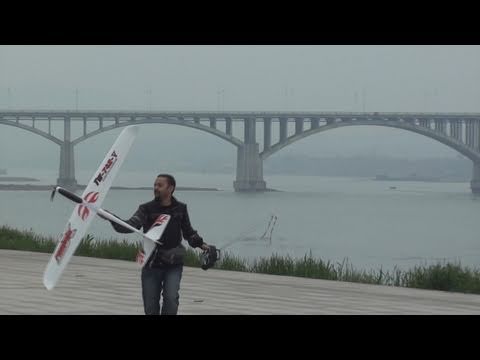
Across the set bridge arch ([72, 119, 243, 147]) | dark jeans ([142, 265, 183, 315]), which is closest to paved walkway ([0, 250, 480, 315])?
dark jeans ([142, 265, 183, 315])

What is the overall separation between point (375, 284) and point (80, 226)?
743 cm

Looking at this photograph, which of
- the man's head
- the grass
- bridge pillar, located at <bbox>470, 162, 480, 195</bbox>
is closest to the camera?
the man's head

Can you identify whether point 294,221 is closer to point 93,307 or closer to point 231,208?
point 231,208

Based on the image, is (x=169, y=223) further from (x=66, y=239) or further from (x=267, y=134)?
(x=267, y=134)

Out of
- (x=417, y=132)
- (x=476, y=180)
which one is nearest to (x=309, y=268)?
(x=417, y=132)

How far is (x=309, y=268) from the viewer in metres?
15.7

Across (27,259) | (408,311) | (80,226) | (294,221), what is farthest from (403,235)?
(80,226)

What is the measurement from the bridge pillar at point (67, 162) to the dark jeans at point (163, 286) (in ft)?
211

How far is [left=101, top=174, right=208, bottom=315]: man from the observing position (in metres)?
7.90

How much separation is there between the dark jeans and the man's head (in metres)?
0.54

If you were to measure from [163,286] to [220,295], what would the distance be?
4.08 meters

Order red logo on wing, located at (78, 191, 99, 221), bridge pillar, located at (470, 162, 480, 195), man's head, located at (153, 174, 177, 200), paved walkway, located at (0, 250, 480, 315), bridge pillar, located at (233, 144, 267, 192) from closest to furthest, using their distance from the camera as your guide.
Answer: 1. man's head, located at (153, 174, 177, 200)
2. red logo on wing, located at (78, 191, 99, 221)
3. paved walkway, located at (0, 250, 480, 315)
4. bridge pillar, located at (233, 144, 267, 192)
5. bridge pillar, located at (470, 162, 480, 195)

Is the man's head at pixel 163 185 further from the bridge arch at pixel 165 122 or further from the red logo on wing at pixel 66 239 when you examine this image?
the bridge arch at pixel 165 122

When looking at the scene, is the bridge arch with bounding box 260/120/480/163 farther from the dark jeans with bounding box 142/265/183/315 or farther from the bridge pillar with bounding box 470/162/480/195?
the dark jeans with bounding box 142/265/183/315
